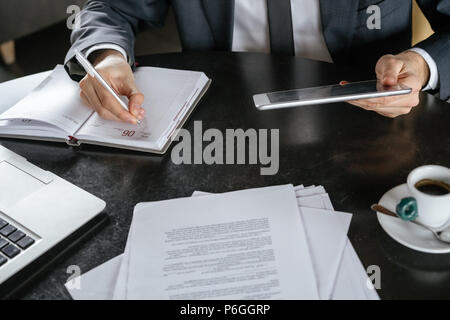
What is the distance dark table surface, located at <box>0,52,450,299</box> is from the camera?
0.61 meters

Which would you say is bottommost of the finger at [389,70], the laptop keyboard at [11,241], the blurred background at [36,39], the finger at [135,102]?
the blurred background at [36,39]

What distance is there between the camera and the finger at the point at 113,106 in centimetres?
85

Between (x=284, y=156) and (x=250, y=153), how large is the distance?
0.20 ft

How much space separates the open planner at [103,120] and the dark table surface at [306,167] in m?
0.02

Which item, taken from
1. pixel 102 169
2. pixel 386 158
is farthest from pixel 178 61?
pixel 386 158

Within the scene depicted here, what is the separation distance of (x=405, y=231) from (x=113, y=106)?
0.56 m

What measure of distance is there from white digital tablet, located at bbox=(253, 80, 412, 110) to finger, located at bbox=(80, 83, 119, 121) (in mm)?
298

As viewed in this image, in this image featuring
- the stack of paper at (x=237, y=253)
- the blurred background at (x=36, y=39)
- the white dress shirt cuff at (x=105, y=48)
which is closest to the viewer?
the stack of paper at (x=237, y=253)

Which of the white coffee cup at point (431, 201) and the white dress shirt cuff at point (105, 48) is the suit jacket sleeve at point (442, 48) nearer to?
the white coffee cup at point (431, 201)

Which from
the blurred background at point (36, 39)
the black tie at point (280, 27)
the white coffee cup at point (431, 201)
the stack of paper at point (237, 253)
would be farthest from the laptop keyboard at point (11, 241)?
the blurred background at point (36, 39)

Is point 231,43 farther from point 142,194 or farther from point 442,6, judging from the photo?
point 142,194

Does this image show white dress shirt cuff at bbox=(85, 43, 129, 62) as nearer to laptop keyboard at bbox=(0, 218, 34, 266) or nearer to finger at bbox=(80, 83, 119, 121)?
finger at bbox=(80, 83, 119, 121)

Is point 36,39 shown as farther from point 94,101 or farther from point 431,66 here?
point 431,66

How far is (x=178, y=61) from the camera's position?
3.67ft
